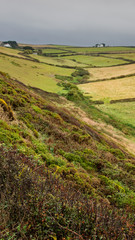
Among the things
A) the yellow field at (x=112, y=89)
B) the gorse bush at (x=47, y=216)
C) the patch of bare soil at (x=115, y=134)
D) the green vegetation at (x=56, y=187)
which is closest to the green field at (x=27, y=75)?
the yellow field at (x=112, y=89)

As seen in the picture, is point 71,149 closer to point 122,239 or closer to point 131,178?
point 131,178

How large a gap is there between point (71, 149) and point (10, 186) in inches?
263

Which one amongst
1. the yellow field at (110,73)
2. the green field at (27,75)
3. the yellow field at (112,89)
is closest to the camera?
the green field at (27,75)

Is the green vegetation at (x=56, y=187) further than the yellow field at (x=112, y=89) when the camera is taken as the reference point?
No

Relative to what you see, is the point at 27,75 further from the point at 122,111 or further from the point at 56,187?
the point at 56,187

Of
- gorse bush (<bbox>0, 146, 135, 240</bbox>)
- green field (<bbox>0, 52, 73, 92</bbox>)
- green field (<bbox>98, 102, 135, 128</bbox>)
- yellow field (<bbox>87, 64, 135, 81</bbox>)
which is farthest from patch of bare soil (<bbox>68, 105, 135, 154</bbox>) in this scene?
yellow field (<bbox>87, 64, 135, 81</bbox>)

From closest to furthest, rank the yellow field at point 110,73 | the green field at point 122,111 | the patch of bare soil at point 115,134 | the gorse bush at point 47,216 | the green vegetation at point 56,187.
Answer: the gorse bush at point 47,216 → the green vegetation at point 56,187 → the patch of bare soil at point 115,134 → the green field at point 122,111 → the yellow field at point 110,73

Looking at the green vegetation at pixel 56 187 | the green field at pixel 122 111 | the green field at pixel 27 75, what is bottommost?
the green field at pixel 122 111

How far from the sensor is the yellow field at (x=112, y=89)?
45.1m

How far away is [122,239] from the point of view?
3158mm

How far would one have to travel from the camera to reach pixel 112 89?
52000 mm

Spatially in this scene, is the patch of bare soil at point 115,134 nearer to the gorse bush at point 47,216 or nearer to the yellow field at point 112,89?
the gorse bush at point 47,216

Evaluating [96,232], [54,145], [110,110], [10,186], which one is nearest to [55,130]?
[54,145]

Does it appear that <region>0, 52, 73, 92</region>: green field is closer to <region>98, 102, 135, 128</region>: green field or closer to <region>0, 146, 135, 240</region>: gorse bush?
<region>98, 102, 135, 128</region>: green field
